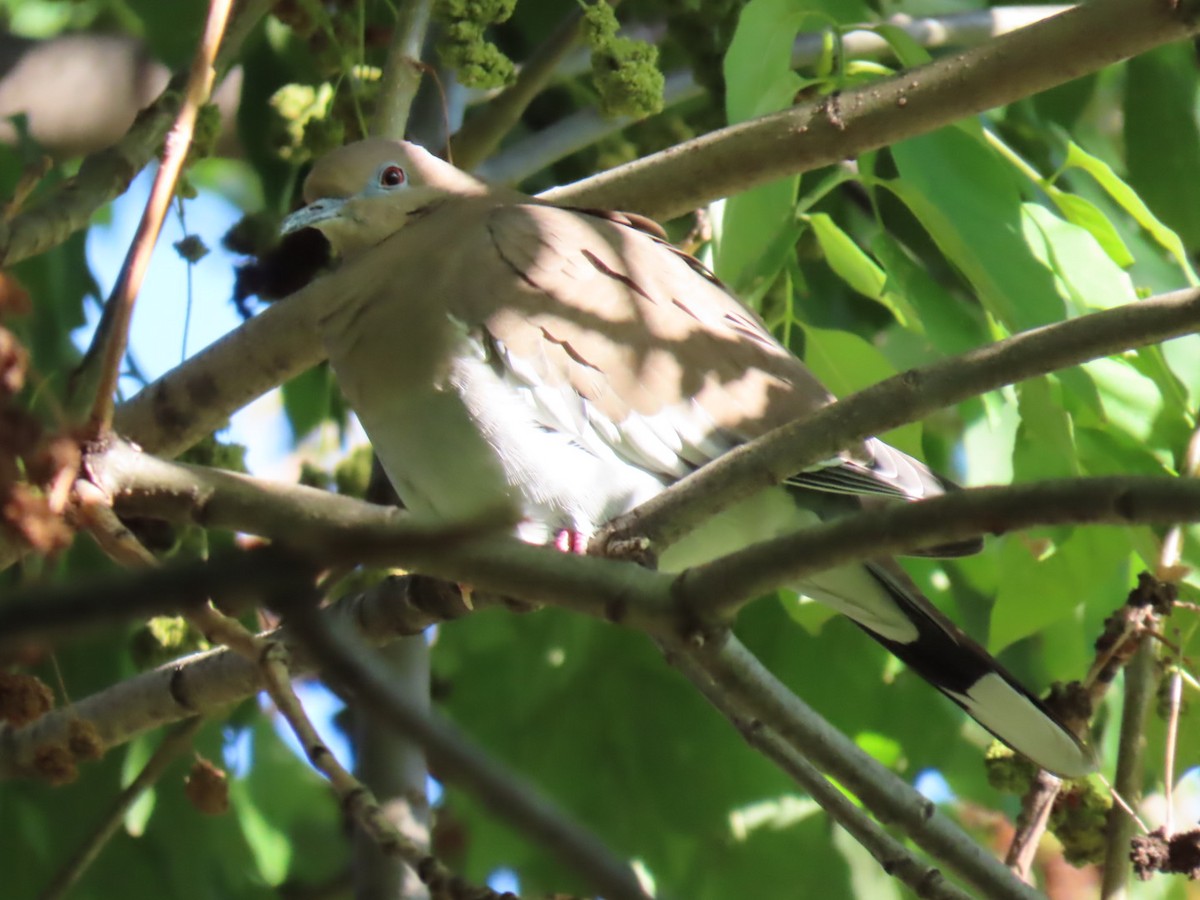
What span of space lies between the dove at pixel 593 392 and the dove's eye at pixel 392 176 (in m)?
0.01

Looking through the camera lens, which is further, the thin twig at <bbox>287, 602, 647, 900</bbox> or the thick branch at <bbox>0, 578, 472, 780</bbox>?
A: the thick branch at <bbox>0, 578, 472, 780</bbox>

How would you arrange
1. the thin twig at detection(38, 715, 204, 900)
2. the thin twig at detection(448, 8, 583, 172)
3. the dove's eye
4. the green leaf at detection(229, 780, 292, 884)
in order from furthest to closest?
the green leaf at detection(229, 780, 292, 884)
the dove's eye
the thin twig at detection(448, 8, 583, 172)
the thin twig at detection(38, 715, 204, 900)

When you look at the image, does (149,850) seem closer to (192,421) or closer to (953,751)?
(192,421)

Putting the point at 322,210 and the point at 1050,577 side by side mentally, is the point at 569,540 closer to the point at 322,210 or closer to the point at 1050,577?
the point at 1050,577

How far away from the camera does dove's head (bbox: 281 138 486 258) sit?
8.34ft

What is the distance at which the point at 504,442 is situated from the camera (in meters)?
2.19

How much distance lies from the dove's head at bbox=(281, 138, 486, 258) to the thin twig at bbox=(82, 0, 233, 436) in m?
0.90

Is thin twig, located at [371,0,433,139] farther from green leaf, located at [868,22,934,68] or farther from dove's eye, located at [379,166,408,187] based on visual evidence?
green leaf, located at [868,22,934,68]

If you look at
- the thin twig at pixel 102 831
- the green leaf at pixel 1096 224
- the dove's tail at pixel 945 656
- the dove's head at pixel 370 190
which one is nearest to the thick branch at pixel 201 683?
the thin twig at pixel 102 831

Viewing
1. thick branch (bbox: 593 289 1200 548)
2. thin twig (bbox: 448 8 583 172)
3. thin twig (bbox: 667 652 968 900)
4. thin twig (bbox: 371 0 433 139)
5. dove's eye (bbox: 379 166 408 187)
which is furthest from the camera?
dove's eye (bbox: 379 166 408 187)

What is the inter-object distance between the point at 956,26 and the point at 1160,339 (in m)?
1.48

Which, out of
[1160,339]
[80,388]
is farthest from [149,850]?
Answer: [1160,339]

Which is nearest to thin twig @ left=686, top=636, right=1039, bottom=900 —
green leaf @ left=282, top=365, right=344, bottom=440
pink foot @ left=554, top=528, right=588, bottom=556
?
pink foot @ left=554, top=528, right=588, bottom=556

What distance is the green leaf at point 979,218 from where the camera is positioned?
6.41 ft
